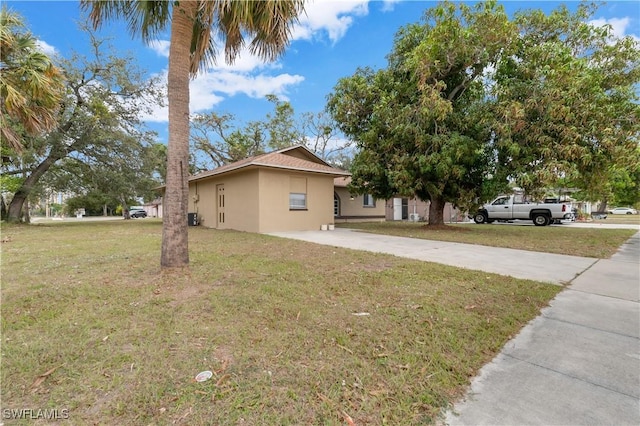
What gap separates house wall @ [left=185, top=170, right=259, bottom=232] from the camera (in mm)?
12375

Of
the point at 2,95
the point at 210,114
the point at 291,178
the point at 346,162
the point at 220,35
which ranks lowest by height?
the point at 291,178

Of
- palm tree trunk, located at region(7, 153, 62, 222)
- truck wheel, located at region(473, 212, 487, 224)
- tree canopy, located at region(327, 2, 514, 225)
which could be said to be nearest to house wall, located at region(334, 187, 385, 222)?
tree canopy, located at region(327, 2, 514, 225)

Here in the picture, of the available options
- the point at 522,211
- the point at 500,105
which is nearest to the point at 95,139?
the point at 500,105

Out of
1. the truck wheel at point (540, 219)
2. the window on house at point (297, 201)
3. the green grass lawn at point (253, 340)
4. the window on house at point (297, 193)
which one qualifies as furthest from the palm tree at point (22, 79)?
the truck wheel at point (540, 219)

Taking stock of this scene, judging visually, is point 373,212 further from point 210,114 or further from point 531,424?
point 531,424

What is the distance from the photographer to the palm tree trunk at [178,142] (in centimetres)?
488

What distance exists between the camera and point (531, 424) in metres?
1.85

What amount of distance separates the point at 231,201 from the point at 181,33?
9.41m

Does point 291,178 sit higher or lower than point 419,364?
higher

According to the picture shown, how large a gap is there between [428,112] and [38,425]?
11.6 meters

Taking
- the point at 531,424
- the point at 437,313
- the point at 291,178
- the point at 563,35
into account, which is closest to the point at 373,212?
the point at 291,178

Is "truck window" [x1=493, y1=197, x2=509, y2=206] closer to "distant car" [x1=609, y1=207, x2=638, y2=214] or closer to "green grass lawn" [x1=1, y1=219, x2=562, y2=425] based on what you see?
"green grass lawn" [x1=1, y1=219, x2=562, y2=425]

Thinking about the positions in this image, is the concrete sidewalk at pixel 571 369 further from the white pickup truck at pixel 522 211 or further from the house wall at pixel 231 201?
the white pickup truck at pixel 522 211

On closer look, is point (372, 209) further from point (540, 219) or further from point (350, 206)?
point (540, 219)
